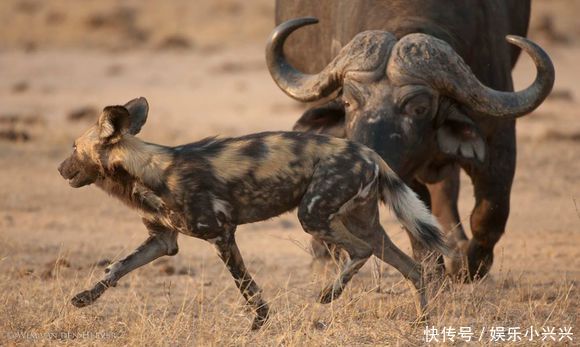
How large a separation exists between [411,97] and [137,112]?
1.93 metres

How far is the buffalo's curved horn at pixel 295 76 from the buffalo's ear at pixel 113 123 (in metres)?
2.04

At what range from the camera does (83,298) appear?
5.90 m

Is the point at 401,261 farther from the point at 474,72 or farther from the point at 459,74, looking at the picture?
the point at 474,72

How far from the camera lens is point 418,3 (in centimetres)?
813

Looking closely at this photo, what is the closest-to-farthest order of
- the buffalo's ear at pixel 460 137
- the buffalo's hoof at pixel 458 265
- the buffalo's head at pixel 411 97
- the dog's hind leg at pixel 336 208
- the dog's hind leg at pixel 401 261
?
1. the dog's hind leg at pixel 336 208
2. the dog's hind leg at pixel 401 261
3. the buffalo's head at pixel 411 97
4. the buffalo's ear at pixel 460 137
5. the buffalo's hoof at pixel 458 265

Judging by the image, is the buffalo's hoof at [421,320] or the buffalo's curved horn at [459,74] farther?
the buffalo's curved horn at [459,74]

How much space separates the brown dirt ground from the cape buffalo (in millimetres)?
579

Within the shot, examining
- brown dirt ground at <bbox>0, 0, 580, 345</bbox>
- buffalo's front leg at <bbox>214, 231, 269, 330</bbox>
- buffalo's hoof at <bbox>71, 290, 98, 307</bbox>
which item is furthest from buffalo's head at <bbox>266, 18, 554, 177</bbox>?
buffalo's hoof at <bbox>71, 290, 98, 307</bbox>

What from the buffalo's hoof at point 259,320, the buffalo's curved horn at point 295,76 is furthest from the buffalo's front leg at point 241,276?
the buffalo's curved horn at point 295,76

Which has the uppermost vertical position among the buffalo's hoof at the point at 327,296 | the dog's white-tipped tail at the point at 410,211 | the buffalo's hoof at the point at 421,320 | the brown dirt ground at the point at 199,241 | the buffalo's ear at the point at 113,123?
the buffalo's ear at the point at 113,123

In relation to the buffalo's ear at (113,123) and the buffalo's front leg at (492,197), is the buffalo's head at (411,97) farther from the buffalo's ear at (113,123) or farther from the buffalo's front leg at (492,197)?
the buffalo's ear at (113,123)

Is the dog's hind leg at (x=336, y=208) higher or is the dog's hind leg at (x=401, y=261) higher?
the dog's hind leg at (x=336, y=208)

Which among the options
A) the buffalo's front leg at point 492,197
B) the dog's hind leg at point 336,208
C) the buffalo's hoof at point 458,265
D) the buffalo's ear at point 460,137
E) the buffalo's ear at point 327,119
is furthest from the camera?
the buffalo's front leg at point 492,197

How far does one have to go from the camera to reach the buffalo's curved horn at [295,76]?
25.3ft
